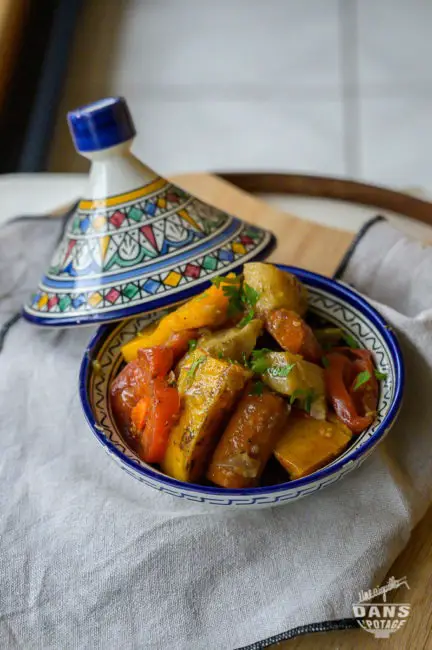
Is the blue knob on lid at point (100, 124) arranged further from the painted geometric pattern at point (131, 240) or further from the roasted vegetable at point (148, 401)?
the roasted vegetable at point (148, 401)

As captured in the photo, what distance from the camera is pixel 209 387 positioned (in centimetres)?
89

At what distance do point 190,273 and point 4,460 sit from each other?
1.34ft

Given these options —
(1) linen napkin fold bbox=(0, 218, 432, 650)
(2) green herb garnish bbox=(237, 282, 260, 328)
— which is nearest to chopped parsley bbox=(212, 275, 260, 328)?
(2) green herb garnish bbox=(237, 282, 260, 328)

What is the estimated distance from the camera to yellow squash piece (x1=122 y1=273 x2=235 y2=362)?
998 millimetres

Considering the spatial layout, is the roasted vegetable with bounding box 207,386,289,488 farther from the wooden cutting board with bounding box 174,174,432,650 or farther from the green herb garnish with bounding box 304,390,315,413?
the wooden cutting board with bounding box 174,174,432,650

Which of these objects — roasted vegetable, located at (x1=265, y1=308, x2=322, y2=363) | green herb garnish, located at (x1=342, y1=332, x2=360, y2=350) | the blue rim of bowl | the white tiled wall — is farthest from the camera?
the white tiled wall

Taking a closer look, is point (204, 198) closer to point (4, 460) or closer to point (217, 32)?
point (4, 460)

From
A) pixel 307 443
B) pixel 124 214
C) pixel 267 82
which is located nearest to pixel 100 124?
pixel 124 214

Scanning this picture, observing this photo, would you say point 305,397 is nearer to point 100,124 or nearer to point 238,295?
point 238,295

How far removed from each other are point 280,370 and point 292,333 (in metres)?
0.07

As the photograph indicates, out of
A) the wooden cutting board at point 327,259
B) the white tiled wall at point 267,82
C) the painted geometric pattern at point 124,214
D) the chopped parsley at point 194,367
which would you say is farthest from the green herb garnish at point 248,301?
the white tiled wall at point 267,82

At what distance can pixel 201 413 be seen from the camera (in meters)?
0.88

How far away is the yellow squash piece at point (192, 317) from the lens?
998 millimetres

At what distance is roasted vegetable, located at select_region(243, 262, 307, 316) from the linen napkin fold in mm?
172
